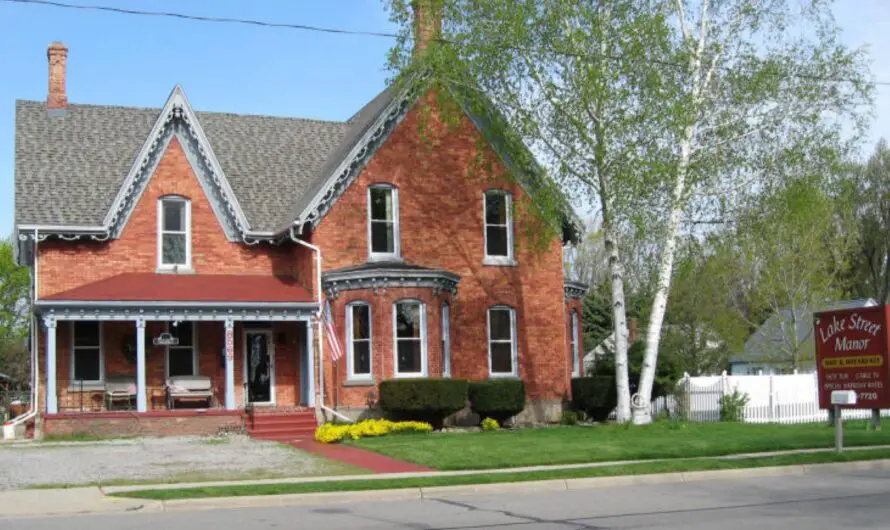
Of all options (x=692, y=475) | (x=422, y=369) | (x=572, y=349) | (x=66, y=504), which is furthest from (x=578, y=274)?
(x=66, y=504)

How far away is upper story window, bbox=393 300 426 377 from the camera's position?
94.6 ft

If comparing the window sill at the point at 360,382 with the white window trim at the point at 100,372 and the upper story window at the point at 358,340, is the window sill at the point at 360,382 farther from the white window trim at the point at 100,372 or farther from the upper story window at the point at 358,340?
the white window trim at the point at 100,372

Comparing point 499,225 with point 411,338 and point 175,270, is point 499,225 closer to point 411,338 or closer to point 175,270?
point 411,338

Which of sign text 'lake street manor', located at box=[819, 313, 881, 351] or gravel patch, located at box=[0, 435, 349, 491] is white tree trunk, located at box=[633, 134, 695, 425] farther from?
gravel patch, located at box=[0, 435, 349, 491]

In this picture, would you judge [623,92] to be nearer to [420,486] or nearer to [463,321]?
[463,321]

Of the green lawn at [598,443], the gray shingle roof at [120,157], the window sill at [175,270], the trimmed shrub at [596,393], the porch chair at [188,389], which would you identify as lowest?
the green lawn at [598,443]

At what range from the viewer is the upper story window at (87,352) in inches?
1119

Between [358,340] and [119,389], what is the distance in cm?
639

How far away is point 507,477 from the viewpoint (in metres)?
17.4

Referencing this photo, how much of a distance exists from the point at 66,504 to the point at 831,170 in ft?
66.3

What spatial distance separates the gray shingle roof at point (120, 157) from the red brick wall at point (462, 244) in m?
2.09

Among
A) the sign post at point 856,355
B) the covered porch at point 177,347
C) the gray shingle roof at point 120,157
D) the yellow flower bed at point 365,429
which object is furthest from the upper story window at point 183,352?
the sign post at point 856,355

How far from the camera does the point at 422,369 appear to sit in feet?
94.9

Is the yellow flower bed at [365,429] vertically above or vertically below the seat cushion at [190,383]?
below
